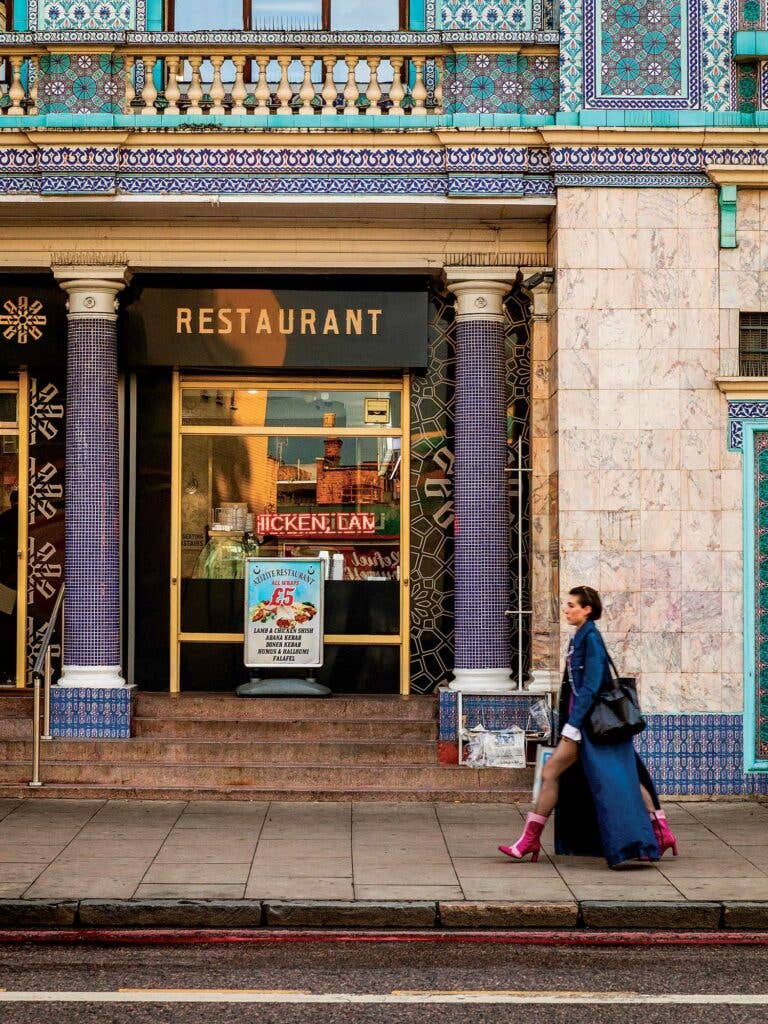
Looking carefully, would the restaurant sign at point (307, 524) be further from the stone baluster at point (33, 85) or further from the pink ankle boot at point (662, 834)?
the pink ankle boot at point (662, 834)

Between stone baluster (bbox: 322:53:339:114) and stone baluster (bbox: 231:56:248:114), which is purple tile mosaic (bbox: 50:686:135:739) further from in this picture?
stone baluster (bbox: 322:53:339:114)

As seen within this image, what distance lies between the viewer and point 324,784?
12.8 m

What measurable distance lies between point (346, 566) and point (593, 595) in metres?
4.45

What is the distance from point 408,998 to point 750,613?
248 inches

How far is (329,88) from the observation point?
13.2 m

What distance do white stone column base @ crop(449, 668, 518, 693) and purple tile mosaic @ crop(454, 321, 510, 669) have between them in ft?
0.19

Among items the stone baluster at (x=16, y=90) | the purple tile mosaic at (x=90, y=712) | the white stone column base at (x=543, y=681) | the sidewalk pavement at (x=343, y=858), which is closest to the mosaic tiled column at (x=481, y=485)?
the white stone column base at (x=543, y=681)

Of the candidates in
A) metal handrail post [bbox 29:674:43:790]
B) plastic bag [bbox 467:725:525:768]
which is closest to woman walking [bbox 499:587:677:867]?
plastic bag [bbox 467:725:525:768]

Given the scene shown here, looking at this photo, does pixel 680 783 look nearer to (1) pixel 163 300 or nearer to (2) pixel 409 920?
(2) pixel 409 920

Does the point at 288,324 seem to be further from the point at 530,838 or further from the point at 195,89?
the point at 530,838

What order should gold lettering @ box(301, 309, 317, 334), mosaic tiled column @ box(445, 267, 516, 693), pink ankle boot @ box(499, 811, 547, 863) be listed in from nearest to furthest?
pink ankle boot @ box(499, 811, 547, 863)
mosaic tiled column @ box(445, 267, 516, 693)
gold lettering @ box(301, 309, 317, 334)

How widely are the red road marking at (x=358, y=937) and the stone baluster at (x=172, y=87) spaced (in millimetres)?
7354

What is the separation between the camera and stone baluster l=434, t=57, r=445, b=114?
1330cm

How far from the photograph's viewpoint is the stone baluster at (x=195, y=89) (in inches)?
517
